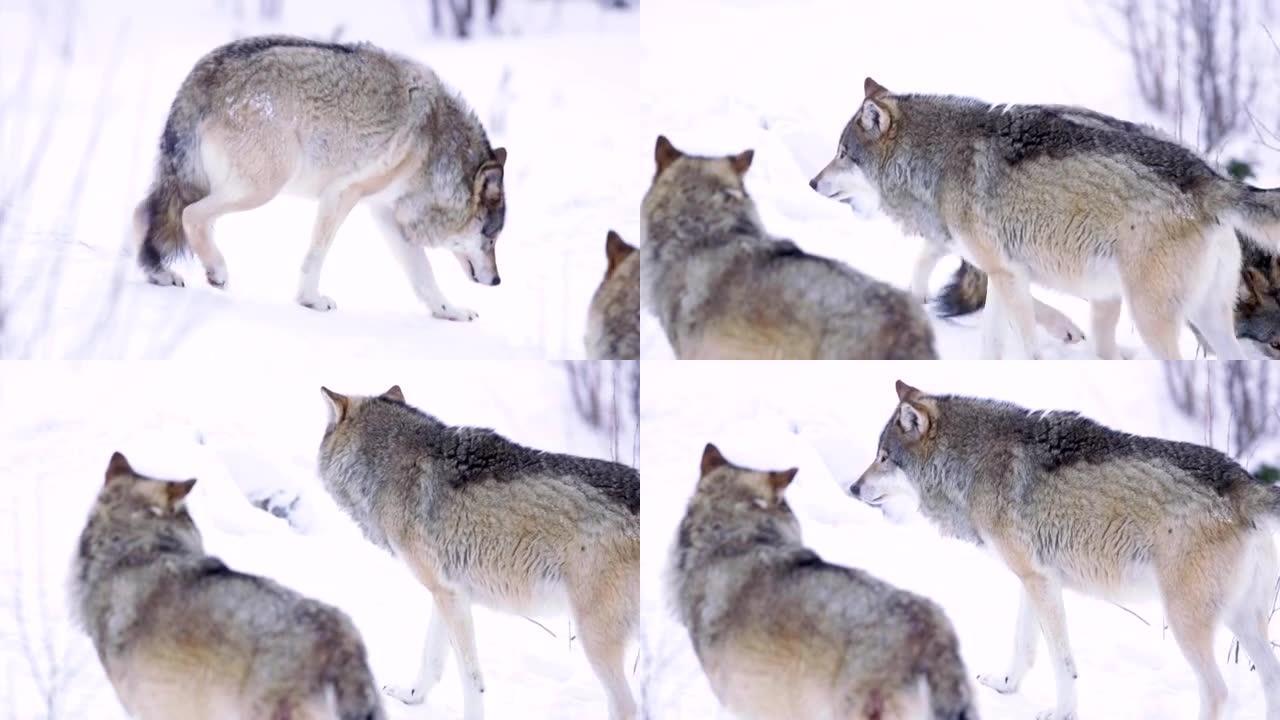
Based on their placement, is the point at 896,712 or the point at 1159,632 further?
the point at 1159,632

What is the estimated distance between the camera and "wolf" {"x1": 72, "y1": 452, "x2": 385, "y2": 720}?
13.9 feet

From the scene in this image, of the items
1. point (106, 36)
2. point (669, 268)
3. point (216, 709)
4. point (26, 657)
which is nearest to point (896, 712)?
point (669, 268)

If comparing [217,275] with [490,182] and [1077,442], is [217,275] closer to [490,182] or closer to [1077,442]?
[490,182]

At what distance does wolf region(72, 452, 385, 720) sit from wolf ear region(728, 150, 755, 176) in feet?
6.00

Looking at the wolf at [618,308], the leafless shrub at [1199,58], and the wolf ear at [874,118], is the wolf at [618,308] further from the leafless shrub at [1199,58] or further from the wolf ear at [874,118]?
the leafless shrub at [1199,58]

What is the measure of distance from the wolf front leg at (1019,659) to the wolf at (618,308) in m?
1.45

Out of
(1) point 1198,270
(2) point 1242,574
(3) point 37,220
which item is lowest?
(2) point 1242,574

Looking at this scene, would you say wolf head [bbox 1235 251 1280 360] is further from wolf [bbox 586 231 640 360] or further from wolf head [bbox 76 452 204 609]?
wolf head [bbox 76 452 204 609]

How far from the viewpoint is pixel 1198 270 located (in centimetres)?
451

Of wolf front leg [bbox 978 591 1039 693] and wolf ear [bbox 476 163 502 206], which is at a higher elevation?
wolf ear [bbox 476 163 502 206]

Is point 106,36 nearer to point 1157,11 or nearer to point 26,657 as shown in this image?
point 26,657

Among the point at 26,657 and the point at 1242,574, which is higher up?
the point at 1242,574

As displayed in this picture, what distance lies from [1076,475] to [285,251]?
262 centimetres

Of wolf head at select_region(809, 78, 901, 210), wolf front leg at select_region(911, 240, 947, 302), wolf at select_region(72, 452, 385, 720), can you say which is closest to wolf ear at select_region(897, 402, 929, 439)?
wolf front leg at select_region(911, 240, 947, 302)
